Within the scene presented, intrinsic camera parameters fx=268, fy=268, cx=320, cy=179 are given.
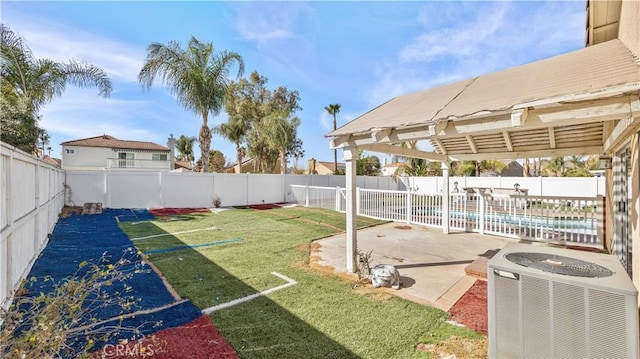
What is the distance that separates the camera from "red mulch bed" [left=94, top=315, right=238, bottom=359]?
2.83 metres

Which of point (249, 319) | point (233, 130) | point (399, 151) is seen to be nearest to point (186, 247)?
point (249, 319)

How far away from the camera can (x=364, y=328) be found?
3.38 m

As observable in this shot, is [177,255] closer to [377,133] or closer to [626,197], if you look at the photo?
[377,133]

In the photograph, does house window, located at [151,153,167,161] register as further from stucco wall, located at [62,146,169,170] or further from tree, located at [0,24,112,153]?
tree, located at [0,24,112,153]

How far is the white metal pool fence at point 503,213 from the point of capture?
7.29 m

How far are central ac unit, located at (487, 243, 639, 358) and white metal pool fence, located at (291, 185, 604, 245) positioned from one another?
6053mm

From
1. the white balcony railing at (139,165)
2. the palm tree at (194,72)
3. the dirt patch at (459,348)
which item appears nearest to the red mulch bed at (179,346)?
the dirt patch at (459,348)

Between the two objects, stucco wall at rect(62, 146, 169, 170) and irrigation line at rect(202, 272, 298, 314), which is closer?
irrigation line at rect(202, 272, 298, 314)

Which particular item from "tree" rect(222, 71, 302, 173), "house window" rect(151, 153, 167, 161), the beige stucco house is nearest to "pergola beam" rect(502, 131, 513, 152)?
the beige stucco house

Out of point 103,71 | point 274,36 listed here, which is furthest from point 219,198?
point 274,36

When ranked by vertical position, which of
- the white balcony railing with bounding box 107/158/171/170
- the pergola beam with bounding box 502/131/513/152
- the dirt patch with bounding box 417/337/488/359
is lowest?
the dirt patch with bounding box 417/337/488/359

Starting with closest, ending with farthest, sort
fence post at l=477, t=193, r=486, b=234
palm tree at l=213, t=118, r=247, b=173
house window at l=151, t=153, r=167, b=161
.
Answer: fence post at l=477, t=193, r=486, b=234 < palm tree at l=213, t=118, r=247, b=173 < house window at l=151, t=153, r=167, b=161

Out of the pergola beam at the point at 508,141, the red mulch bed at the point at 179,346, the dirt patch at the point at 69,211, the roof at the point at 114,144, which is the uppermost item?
the roof at the point at 114,144

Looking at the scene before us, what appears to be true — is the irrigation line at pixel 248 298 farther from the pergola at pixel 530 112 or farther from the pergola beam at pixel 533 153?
the pergola beam at pixel 533 153
